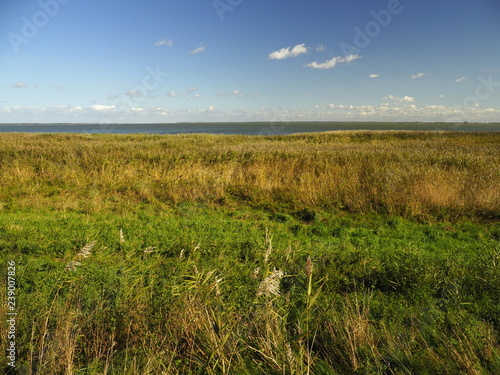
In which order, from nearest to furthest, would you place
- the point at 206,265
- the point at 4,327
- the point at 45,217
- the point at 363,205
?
the point at 4,327, the point at 206,265, the point at 45,217, the point at 363,205

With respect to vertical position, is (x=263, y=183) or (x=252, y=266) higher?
(x=263, y=183)

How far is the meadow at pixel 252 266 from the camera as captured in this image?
2719mm

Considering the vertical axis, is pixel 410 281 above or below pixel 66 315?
below

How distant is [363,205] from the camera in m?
8.84

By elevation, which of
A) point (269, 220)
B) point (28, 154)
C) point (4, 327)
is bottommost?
point (269, 220)

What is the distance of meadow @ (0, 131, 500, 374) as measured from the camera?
2.72 meters

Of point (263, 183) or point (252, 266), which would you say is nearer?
point (252, 266)

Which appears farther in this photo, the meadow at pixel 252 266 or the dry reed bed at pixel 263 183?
the dry reed bed at pixel 263 183

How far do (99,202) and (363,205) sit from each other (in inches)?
349

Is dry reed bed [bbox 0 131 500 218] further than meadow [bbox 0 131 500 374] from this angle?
Yes

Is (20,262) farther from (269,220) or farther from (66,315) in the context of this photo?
(269,220)

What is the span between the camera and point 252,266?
4.93 m

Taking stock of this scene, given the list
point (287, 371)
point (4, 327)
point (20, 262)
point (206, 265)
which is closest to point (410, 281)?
point (287, 371)

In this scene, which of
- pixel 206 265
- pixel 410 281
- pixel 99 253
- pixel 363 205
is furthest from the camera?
pixel 363 205
